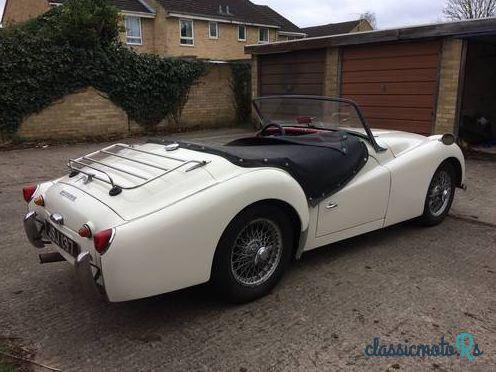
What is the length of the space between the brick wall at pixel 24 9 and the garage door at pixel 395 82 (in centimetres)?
1933

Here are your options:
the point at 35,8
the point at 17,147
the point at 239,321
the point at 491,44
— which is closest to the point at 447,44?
the point at 491,44

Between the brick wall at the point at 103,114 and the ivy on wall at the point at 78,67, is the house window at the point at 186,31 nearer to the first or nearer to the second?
the brick wall at the point at 103,114

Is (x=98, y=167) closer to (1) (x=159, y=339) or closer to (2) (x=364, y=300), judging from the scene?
(1) (x=159, y=339)

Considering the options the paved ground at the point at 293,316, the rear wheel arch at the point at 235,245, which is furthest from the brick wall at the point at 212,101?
the rear wheel arch at the point at 235,245

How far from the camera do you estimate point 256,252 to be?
303 centimetres

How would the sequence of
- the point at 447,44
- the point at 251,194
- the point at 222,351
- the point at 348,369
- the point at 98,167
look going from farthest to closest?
the point at 447,44, the point at 98,167, the point at 251,194, the point at 222,351, the point at 348,369

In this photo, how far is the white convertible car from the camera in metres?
2.46

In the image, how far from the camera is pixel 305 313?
9.62 feet

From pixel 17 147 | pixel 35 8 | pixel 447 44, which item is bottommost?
pixel 17 147

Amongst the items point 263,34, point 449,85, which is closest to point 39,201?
point 449,85

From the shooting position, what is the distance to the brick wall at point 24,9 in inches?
952

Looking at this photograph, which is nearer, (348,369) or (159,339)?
(348,369)

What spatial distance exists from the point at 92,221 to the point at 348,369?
1655 millimetres

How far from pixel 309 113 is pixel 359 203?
1.07m
